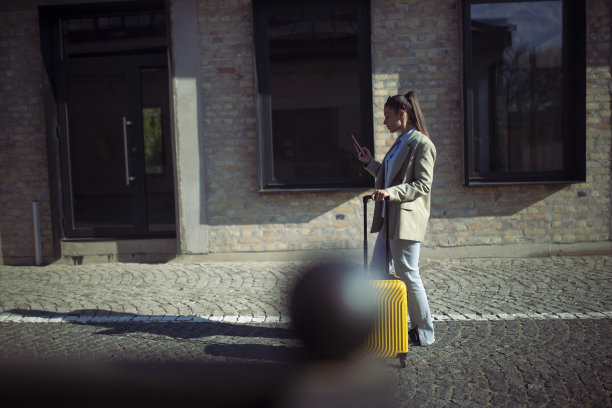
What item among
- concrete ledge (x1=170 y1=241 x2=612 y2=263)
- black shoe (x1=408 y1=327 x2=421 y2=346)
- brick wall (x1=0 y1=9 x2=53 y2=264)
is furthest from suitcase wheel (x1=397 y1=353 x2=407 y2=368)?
brick wall (x1=0 y1=9 x2=53 y2=264)

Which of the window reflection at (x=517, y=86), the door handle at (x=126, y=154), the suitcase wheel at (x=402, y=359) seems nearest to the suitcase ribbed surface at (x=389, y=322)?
the suitcase wheel at (x=402, y=359)

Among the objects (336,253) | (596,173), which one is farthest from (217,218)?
(596,173)

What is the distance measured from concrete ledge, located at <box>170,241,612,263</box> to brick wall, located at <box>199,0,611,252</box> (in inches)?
3.3

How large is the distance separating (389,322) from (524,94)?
204 inches

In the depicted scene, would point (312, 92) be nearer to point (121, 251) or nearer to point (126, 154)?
point (126, 154)

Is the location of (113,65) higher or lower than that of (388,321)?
higher

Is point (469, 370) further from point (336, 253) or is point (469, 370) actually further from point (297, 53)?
point (297, 53)

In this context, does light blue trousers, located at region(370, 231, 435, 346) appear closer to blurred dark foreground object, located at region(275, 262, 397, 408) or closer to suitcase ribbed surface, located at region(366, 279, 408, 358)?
suitcase ribbed surface, located at region(366, 279, 408, 358)

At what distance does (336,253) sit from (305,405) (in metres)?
4.01

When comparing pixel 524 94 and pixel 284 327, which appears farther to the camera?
pixel 524 94

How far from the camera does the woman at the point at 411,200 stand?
3.50 m

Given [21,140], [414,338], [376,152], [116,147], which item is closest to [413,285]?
[414,338]

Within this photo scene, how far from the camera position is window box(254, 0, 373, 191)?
270 inches

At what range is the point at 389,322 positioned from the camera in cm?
324
